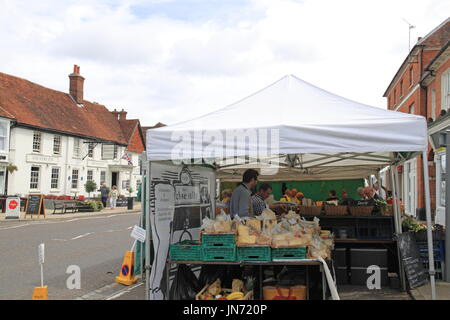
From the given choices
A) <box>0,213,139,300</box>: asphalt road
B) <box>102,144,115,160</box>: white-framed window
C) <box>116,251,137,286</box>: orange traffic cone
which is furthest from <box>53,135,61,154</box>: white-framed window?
<box>116,251,137,286</box>: orange traffic cone

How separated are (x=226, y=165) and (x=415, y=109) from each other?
20298 mm

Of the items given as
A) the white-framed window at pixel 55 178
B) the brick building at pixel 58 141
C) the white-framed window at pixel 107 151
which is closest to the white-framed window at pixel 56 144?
the brick building at pixel 58 141

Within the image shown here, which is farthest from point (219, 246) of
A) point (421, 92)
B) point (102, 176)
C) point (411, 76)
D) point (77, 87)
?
point (77, 87)

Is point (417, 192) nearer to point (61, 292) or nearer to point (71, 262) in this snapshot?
point (71, 262)

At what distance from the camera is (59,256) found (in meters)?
10.6

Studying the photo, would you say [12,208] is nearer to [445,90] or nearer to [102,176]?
[102,176]

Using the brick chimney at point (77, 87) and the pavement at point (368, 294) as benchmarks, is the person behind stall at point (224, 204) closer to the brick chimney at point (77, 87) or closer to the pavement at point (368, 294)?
the pavement at point (368, 294)

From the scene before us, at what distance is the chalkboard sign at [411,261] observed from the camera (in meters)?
6.90

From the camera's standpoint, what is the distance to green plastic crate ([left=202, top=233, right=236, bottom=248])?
17.6 feet

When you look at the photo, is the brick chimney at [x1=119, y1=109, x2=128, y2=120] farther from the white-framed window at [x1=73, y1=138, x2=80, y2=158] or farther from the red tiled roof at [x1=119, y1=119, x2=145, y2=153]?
the white-framed window at [x1=73, y1=138, x2=80, y2=158]

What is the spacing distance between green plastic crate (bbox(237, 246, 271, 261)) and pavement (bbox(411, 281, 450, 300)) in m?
2.73

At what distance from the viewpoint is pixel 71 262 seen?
991cm

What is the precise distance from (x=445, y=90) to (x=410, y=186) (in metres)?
7.64
